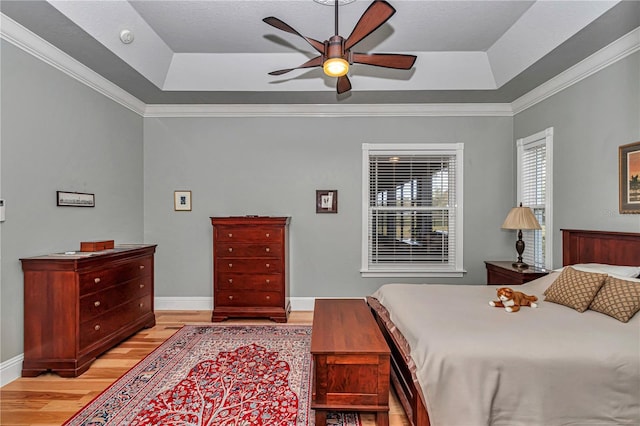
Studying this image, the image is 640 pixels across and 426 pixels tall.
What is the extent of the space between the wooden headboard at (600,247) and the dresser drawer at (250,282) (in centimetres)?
319

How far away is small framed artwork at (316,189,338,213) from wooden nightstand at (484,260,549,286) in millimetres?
2124

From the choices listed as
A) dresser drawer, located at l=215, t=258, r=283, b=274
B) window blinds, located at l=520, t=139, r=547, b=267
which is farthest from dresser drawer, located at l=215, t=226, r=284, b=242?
window blinds, located at l=520, t=139, r=547, b=267

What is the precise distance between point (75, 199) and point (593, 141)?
5.12m

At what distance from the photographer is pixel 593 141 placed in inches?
125

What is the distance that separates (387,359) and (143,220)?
3.97 meters

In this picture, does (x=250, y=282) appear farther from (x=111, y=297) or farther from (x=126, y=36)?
(x=126, y=36)

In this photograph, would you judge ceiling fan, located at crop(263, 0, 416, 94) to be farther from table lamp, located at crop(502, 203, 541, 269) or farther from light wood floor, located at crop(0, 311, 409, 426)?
light wood floor, located at crop(0, 311, 409, 426)

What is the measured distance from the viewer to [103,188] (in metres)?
3.80

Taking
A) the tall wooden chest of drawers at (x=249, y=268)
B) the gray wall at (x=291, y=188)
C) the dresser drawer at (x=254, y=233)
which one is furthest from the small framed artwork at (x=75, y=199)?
the dresser drawer at (x=254, y=233)

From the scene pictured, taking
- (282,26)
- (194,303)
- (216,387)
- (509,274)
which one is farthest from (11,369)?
(509,274)

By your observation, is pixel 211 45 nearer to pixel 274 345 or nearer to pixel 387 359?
pixel 274 345

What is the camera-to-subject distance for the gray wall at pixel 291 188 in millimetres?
4602

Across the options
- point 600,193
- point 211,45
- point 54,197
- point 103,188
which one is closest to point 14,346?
point 54,197

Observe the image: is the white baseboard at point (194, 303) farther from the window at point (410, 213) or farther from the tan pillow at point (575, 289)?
the tan pillow at point (575, 289)
